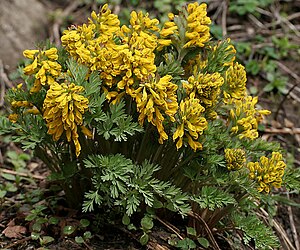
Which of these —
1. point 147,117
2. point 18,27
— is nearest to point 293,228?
point 147,117

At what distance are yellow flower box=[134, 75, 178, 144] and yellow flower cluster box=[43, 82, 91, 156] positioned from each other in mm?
267

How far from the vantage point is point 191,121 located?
8.38ft

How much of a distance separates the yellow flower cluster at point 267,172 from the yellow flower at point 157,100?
0.49m

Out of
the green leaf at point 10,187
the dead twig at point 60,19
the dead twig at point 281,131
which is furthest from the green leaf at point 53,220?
the dead twig at point 60,19

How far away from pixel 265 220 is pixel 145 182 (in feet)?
3.50

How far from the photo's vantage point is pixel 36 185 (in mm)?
3537

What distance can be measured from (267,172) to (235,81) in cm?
49

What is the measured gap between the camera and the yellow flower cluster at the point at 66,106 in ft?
7.90

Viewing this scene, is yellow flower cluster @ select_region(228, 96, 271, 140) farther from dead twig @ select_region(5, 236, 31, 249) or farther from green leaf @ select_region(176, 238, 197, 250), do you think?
dead twig @ select_region(5, 236, 31, 249)

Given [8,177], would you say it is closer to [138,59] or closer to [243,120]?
[138,59]

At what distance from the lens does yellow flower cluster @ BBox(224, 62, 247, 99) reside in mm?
2697

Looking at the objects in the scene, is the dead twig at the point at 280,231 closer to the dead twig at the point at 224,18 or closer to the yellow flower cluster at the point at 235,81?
the yellow flower cluster at the point at 235,81

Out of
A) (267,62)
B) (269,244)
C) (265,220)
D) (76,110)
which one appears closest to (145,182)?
(76,110)

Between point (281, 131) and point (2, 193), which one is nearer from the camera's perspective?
point (2, 193)
